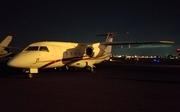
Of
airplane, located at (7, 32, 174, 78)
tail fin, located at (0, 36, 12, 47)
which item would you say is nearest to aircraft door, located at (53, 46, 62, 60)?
airplane, located at (7, 32, 174, 78)

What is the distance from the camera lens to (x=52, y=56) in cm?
1656

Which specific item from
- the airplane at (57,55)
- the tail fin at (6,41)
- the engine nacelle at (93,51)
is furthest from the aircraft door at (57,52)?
the tail fin at (6,41)

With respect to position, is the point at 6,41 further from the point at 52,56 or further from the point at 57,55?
the point at 52,56

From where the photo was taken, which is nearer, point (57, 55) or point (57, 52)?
point (57, 55)

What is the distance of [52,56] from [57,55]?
731 millimetres

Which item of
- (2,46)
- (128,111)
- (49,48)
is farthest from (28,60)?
(2,46)

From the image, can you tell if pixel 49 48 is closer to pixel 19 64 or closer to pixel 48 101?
pixel 19 64

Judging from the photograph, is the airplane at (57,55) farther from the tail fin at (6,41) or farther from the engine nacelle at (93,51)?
the tail fin at (6,41)

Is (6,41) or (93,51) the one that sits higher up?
(6,41)

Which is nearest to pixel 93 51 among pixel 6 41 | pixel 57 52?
pixel 57 52

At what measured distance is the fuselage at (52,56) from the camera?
14203 mm

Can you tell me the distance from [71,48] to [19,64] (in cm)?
700

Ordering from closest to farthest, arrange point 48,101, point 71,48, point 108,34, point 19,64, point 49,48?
point 48,101 < point 19,64 < point 49,48 < point 71,48 < point 108,34

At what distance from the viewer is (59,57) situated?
17516 millimetres
